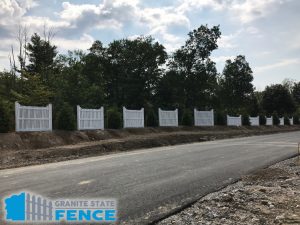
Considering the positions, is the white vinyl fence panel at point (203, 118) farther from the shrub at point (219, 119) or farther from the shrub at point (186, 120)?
the shrub at point (186, 120)

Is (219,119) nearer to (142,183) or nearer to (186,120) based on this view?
(186,120)

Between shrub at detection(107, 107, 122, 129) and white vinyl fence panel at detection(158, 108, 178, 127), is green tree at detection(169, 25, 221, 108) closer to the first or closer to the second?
white vinyl fence panel at detection(158, 108, 178, 127)

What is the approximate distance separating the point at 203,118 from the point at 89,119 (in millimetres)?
19465

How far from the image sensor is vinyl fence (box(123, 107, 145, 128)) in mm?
29072

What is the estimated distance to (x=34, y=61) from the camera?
54.1 metres

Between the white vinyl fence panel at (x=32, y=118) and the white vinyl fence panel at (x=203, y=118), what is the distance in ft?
71.3

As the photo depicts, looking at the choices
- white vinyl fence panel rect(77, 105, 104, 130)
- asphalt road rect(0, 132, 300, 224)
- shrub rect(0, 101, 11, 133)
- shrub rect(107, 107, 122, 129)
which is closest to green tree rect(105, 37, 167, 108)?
shrub rect(107, 107, 122, 129)

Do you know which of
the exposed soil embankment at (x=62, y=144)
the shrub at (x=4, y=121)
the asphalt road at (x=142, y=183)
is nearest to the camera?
the asphalt road at (x=142, y=183)

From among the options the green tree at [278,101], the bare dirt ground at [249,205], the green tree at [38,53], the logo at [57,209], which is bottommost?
the bare dirt ground at [249,205]

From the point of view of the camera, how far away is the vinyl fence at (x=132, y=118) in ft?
95.4

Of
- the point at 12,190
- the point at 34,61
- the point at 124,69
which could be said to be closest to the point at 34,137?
the point at 12,190

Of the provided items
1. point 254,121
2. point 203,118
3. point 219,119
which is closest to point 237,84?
point 254,121

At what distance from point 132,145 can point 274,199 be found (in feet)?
50.7

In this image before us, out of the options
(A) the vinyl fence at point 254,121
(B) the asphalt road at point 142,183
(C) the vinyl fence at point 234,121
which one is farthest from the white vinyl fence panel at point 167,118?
(A) the vinyl fence at point 254,121
